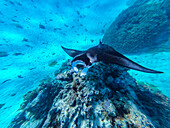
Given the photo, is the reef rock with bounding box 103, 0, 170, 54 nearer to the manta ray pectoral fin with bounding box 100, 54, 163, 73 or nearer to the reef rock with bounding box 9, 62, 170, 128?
the reef rock with bounding box 9, 62, 170, 128

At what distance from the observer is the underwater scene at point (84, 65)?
2064 millimetres

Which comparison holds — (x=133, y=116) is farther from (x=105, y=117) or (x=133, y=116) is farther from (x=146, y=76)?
(x=146, y=76)

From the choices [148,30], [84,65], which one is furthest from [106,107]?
[148,30]

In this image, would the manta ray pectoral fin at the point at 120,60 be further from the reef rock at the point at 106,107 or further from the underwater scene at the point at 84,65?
the reef rock at the point at 106,107

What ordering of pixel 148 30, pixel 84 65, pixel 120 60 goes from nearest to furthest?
1. pixel 120 60
2. pixel 84 65
3. pixel 148 30

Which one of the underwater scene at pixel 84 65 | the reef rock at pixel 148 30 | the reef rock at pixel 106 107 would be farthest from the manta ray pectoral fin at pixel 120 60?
the reef rock at pixel 148 30

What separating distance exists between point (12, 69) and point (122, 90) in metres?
12.4

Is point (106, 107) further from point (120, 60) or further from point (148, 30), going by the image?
point (148, 30)

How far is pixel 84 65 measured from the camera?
2271mm

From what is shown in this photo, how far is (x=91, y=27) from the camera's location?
19453 mm

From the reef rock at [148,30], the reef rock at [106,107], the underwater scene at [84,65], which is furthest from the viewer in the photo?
the reef rock at [148,30]

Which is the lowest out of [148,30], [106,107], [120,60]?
[106,107]

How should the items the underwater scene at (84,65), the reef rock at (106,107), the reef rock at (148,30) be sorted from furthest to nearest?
1. the reef rock at (148,30)
2. the underwater scene at (84,65)
3. the reef rock at (106,107)

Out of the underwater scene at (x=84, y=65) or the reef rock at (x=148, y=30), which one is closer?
the underwater scene at (x=84, y=65)
